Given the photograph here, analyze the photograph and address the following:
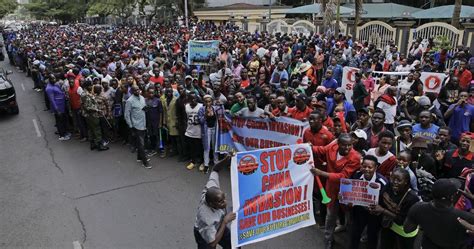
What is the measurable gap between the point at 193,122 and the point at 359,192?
13.0ft

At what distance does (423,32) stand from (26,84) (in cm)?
1854

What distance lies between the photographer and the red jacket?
4621mm

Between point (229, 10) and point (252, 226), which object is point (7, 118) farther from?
point (229, 10)

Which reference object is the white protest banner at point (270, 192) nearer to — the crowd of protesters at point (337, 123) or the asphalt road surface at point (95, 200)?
the crowd of protesters at point (337, 123)

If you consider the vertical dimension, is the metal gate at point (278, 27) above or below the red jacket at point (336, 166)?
above

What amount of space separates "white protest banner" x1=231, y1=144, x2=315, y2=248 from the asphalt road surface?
795mm

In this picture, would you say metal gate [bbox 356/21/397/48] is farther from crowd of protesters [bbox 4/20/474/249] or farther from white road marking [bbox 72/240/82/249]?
white road marking [bbox 72/240/82/249]

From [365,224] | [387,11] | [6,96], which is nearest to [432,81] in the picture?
[365,224]

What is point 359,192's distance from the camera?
4293 mm

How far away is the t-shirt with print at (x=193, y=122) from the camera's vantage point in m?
7.47

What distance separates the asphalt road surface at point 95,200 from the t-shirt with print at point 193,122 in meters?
0.75

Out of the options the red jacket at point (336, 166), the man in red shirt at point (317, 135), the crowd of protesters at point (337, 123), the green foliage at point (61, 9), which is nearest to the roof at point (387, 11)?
the crowd of protesters at point (337, 123)

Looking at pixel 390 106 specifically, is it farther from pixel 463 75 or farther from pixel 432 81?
pixel 463 75

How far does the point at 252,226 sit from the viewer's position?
432 cm
